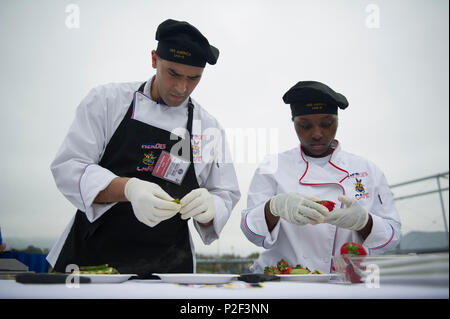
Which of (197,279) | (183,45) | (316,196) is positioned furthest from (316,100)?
(197,279)

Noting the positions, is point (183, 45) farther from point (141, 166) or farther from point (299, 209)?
point (299, 209)

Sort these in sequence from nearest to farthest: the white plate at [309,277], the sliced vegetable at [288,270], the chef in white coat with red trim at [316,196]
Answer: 1. the white plate at [309,277]
2. the sliced vegetable at [288,270]
3. the chef in white coat with red trim at [316,196]

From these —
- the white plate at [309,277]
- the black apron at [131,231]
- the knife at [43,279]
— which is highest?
the black apron at [131,231]

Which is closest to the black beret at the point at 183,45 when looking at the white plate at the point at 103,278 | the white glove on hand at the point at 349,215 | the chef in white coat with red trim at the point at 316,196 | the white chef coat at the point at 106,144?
the white chef coat at the point at 106,144

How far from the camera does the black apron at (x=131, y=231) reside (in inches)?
65.0

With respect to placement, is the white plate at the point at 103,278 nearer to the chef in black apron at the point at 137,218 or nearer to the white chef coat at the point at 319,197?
the chef in black apron at the point at 137,218

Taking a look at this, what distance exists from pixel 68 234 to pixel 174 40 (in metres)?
1.13

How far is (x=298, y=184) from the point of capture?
2.02 m

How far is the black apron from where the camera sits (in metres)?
1.65

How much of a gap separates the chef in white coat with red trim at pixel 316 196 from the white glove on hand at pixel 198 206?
0.31m

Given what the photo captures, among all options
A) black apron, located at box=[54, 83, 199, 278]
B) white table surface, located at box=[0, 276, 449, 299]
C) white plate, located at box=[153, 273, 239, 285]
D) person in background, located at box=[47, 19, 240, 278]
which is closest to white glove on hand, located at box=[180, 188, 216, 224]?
person in background, located at box=[47, 19, 240, 278]

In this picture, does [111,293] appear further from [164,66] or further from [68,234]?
[164,66]

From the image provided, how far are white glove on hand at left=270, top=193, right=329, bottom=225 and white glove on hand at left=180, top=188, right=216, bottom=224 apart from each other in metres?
0.34

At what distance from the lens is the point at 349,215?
5.39ft
